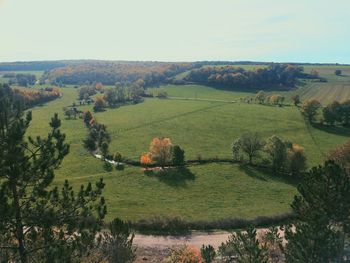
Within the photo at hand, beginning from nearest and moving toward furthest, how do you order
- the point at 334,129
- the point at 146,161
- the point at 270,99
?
the point at 146,161 → the point at 334,129 → the point at 270,99

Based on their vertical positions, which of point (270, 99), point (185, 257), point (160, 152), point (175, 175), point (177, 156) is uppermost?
point (270, 99)

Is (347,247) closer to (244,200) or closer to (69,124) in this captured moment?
(244,200)

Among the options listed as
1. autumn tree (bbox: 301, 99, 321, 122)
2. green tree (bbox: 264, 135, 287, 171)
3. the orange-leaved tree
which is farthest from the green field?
green tree (bbox: 264, 135, 287, 171)

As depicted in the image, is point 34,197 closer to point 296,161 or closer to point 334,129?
point 296,161

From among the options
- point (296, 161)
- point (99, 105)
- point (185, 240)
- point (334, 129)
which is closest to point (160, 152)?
point (296, 161)

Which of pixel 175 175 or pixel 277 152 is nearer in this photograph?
pixel 175 175

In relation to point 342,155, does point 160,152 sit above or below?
below
